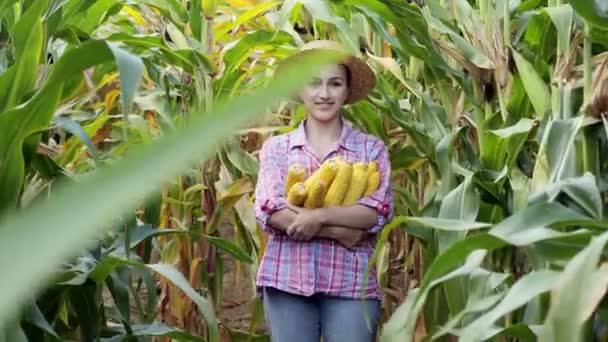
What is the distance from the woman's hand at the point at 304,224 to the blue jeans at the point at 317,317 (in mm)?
135

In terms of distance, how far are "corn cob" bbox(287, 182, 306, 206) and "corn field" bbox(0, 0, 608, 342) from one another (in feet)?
0.48

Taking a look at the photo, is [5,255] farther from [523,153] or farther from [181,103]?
[181,103]

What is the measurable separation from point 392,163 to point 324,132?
265mm

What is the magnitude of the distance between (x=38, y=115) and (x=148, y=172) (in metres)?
1.07

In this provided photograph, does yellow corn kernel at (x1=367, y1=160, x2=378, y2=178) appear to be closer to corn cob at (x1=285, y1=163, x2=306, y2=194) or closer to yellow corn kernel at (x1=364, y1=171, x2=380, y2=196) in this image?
yellow corn kernel at (x1=364, y1=171, x2=380, y2=196)

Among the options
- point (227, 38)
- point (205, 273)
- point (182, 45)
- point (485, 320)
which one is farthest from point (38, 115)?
point (227, 38)

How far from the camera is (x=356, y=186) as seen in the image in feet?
5.58

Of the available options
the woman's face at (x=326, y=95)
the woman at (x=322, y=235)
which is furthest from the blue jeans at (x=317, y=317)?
the woman's face at (x=326, y=95)

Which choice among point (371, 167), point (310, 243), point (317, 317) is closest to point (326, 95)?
point (371, 167)

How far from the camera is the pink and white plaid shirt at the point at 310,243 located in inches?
67.1

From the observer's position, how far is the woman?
5.52 ft

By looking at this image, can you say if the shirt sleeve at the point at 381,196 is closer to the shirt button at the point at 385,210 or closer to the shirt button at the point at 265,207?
the shirt button at the point at 385,210

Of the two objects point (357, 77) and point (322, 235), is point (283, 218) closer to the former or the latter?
point (322, 235)

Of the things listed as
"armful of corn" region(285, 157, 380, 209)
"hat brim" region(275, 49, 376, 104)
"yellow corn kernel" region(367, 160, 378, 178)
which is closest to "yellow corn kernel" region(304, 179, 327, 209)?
"armful of corn" region(285, 157, 380, 209)
